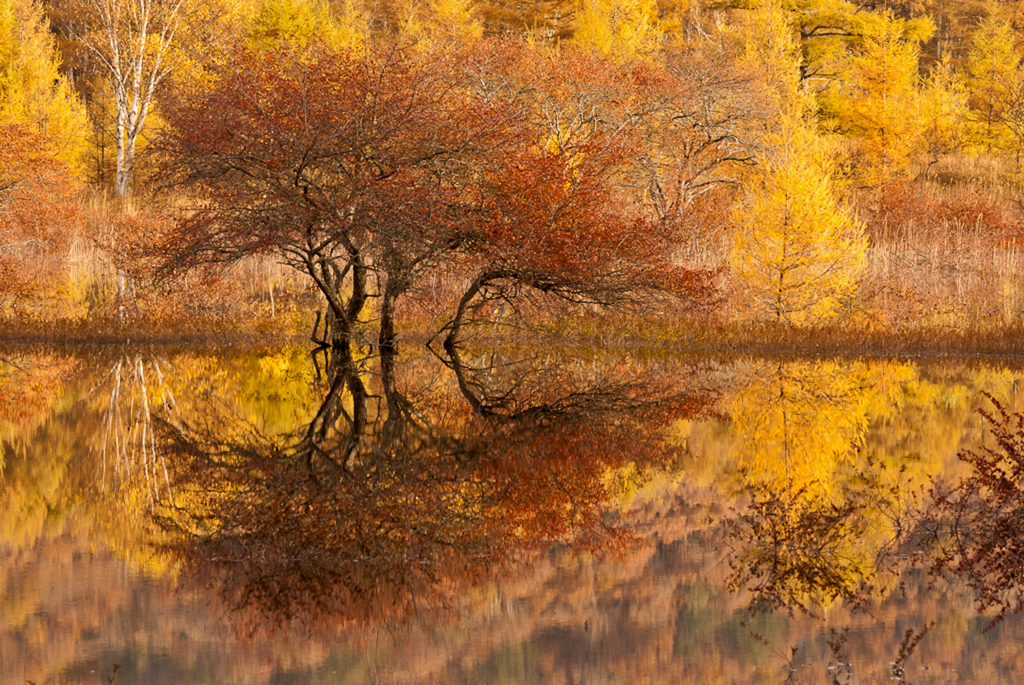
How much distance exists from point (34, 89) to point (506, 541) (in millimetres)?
37390

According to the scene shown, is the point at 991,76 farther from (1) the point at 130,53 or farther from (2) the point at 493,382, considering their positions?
(2) the point at 493,382

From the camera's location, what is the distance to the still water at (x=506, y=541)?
178 inches

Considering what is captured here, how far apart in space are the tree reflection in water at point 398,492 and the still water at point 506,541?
32 millimetres

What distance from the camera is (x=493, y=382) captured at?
1462cm

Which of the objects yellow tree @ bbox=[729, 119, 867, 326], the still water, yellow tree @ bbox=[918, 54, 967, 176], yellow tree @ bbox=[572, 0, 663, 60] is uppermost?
yellow tree @ bbox=[572, 0, 663, 60]

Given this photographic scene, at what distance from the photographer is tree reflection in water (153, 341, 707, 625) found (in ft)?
17.9

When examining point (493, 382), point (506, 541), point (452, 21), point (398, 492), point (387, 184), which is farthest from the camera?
point (452, 21)

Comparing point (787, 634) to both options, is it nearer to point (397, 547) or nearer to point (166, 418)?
point (397, 547)

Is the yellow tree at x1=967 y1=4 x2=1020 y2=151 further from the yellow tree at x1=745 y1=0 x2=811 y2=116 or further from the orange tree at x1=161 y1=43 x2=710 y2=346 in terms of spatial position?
the orange tree at x1=161 y1=43 x2=710 y2=346

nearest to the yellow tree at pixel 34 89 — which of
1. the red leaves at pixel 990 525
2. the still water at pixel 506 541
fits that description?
the still water at pixel 506 541

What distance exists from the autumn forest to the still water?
32mm

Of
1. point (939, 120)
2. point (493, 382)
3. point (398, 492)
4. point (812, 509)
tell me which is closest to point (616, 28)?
point (939, 120)

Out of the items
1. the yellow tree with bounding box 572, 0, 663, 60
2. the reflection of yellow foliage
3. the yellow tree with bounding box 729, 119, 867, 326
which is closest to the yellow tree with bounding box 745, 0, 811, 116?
the yellow tree with bounding box 572, 0, 663, 60

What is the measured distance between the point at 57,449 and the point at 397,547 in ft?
15.7
